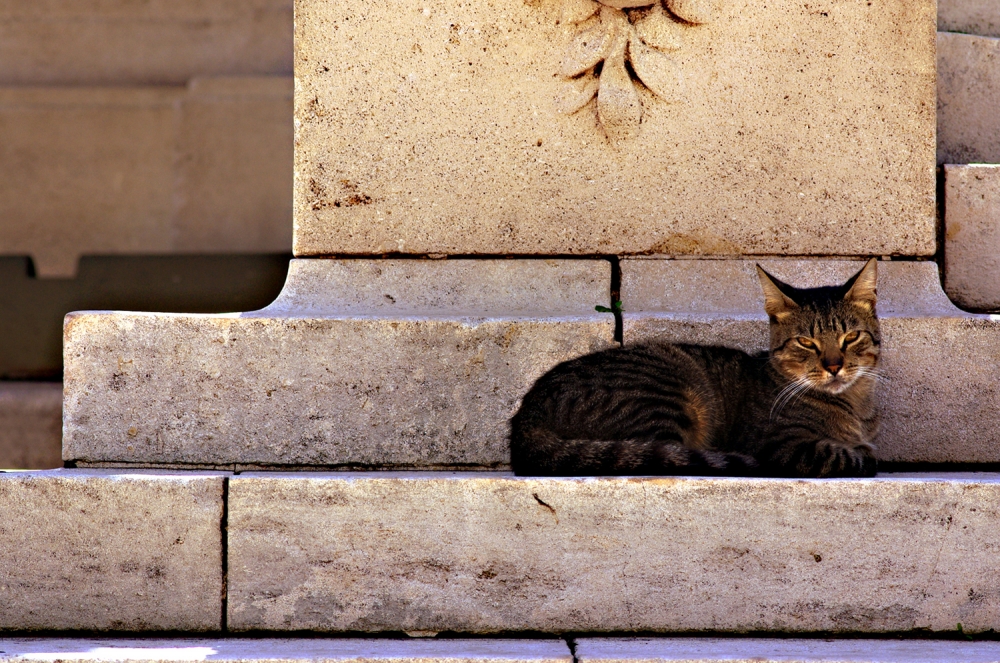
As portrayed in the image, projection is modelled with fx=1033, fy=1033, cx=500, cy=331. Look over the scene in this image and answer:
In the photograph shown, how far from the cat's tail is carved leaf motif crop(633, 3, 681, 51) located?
1.48m

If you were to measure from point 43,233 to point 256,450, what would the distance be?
5052mm

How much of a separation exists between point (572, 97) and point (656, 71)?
0.31 metres

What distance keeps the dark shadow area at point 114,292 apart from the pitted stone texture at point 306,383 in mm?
3388

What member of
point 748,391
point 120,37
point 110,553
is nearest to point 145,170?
point 120,37

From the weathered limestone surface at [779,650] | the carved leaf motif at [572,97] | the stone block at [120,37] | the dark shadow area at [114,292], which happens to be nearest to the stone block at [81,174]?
the stone block at [120,37]

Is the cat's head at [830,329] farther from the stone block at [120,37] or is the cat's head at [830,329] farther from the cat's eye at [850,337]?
the stone block at [120,37]

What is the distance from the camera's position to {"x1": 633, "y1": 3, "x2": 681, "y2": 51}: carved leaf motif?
3.66 m

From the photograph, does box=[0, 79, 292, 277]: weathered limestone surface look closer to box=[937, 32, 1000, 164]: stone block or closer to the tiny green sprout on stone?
the tiny green sprout on stone

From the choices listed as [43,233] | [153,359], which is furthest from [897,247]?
[43,233]

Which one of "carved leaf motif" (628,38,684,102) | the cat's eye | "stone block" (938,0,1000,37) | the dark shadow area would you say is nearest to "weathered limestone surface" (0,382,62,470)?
the dark shadow area

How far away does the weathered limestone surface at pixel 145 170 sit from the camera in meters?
7.18

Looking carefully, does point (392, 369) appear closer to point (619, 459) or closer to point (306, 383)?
point (306, 383)

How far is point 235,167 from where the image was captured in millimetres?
7234

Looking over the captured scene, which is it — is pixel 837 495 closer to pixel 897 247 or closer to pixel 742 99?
pixel 897 247
